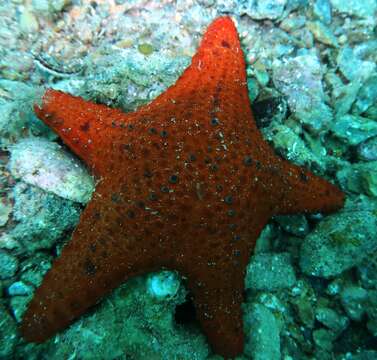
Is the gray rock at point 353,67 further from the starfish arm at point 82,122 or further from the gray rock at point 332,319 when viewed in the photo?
the starfish arm at point 82,122

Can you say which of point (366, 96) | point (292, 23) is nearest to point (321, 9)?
point (292, 23)

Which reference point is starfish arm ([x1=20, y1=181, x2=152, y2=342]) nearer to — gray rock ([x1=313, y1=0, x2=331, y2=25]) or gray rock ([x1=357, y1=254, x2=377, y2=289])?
gray rock ([x1=357, y1=254, x2=377, y2=289])

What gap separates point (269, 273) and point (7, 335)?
2.33m

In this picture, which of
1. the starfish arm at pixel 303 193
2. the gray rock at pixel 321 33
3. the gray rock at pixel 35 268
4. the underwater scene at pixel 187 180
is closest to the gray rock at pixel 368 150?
the underwater scene at pixel 187 180

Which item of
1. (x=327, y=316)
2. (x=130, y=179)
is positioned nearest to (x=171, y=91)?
(x=130, y=179)

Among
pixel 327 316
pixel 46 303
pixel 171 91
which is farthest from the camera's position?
pixel 327 316

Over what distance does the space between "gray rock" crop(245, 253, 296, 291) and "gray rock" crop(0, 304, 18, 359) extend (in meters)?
2.06

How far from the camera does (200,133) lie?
Result: 8.73 ft

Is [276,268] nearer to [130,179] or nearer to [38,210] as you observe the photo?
[130,179]

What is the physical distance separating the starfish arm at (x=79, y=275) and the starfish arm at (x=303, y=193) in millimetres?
1349

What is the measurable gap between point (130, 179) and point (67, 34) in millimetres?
2194

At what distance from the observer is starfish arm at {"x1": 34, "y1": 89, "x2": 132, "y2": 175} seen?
113 inches

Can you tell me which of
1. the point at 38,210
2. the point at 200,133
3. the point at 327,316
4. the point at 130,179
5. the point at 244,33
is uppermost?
the point at 244,33

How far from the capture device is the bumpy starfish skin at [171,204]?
8.40ft
